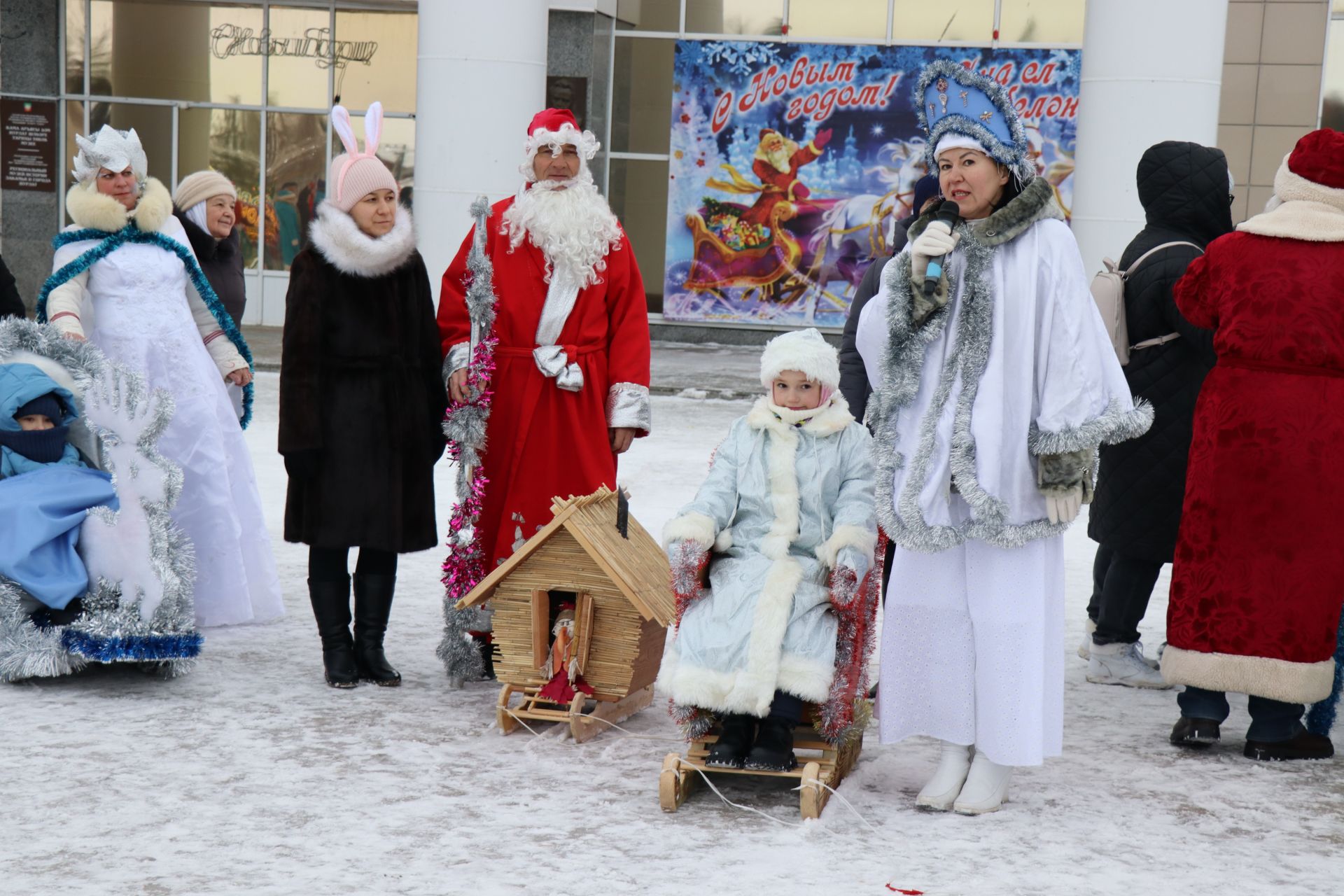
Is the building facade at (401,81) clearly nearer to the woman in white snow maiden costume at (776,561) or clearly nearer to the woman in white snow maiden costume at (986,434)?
the woman in white snow maiden costume at (776,561)

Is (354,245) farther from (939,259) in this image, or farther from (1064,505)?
(1064,505)

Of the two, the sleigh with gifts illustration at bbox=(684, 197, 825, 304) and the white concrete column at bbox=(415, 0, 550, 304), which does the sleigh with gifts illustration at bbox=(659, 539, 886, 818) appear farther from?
the sleigh with gifts illustration at bbox=(684, 197, 825, 304)

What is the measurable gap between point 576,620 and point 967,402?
59.2 inches

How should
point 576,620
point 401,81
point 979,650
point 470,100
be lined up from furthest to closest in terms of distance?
point 401,81 < point 470,100 < point 576,620 < point 979,650

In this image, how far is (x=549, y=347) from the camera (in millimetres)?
5062

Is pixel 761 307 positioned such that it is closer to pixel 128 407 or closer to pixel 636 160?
pixel 636 160

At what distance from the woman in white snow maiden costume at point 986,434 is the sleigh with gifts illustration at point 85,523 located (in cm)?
249

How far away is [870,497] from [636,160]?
12.4 m

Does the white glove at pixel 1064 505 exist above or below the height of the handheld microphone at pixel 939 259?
below

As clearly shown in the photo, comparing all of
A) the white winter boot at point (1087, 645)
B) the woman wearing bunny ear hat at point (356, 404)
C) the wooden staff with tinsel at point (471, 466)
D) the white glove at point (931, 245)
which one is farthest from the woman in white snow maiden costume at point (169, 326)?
the white winter boot at point (1087, 645)

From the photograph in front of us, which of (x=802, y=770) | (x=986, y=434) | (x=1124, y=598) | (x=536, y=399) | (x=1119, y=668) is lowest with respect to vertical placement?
(x=1119, y=668)

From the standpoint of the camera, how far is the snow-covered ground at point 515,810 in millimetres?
3449

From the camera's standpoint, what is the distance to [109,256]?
5.56m

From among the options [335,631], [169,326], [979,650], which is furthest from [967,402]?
[169,326]
